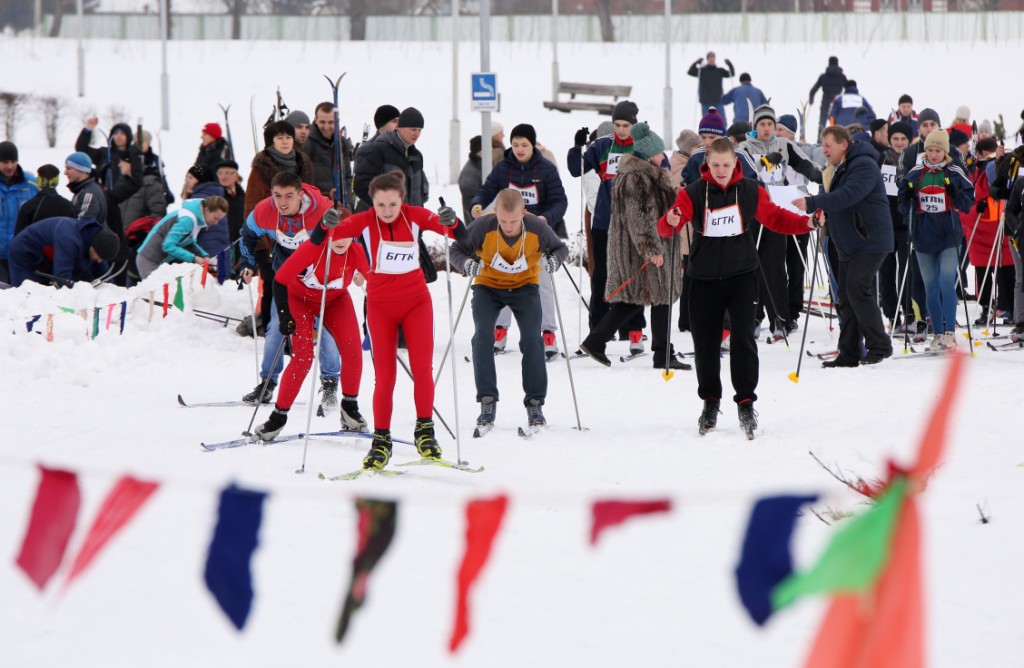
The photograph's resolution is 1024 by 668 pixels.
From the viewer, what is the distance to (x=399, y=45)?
4306cm

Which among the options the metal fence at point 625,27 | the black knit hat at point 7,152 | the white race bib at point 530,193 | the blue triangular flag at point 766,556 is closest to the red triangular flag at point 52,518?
the blue triangular flag at point 766,556

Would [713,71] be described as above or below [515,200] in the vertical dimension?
above

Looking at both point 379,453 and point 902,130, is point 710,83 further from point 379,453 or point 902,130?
point 379,453

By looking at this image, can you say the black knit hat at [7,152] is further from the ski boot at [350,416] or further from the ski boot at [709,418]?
the ski boot at [709,418]

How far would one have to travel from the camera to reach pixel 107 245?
39.9 feet

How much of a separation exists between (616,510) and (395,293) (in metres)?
4.01

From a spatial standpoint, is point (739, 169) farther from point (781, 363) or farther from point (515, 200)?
point (781, 363)

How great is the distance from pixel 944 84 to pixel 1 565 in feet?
106

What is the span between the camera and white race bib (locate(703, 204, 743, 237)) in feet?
24.7

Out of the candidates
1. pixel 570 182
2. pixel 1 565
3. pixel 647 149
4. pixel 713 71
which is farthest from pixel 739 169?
pixel 713 71

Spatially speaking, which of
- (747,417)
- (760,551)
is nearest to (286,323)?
(747,417)

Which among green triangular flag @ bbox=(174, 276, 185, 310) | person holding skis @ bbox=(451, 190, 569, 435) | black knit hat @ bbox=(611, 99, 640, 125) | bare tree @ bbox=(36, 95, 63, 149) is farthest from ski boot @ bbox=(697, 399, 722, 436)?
bare tree @ bbox=(36, 95, 63, 149)

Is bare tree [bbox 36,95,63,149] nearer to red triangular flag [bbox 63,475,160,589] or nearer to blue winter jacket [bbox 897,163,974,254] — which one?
blue winter jacket [bbox 897,163,974,254]

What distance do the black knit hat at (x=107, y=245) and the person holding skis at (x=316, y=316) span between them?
15.9ft
